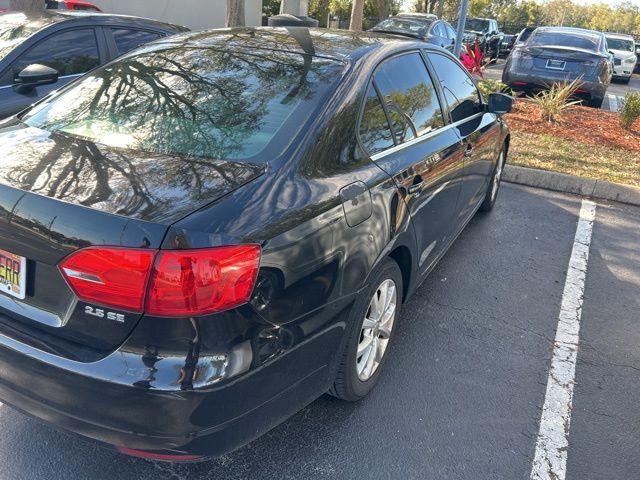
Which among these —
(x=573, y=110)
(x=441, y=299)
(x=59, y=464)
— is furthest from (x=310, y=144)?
(x=573, y=110)

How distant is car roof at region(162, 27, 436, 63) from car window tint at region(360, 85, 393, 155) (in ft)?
0.76

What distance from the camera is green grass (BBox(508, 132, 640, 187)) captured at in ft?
22.7

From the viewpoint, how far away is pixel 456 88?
13.7ft

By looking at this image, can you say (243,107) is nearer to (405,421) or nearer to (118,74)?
(118,74)

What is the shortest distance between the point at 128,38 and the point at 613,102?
1242 cm

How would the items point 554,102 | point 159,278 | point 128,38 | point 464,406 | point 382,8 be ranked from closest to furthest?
1. point 159,278
2. point 464,406
3. point 128,38
4. point 554,102
5. point 382,8

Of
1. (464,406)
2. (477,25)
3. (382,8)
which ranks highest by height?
(382,8)

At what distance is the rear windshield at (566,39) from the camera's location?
35.8 feet

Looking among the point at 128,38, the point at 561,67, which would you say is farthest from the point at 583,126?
the point at 128,38

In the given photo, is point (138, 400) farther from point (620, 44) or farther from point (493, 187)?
point (620, 44)

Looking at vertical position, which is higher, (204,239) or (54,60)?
(54,60)

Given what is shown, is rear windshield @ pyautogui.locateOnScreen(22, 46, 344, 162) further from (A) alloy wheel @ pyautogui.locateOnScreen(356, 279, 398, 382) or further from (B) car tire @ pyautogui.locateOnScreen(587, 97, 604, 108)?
(B) car tire @ pyautogui.locateOnScreen(587, 97, 604, 108)

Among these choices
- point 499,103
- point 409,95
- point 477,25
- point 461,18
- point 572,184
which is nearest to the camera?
point 409,95

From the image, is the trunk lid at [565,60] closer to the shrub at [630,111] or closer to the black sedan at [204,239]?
the shrub at [630,111]
